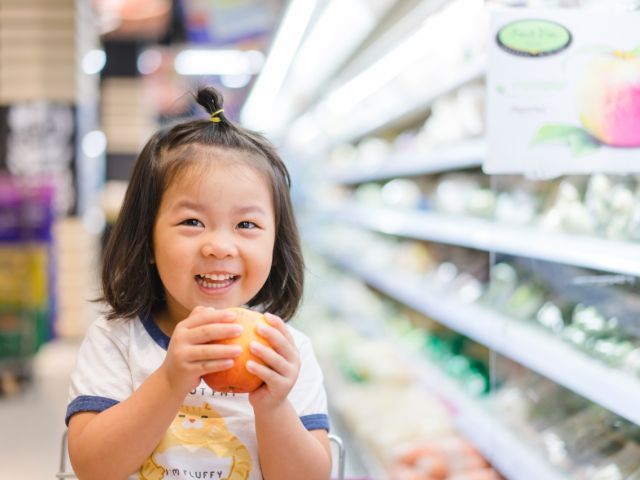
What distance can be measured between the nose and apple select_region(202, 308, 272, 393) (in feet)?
0.46

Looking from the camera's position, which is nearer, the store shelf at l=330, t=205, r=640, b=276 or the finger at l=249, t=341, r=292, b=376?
the finger at l=249, t=341, r=292, b=376

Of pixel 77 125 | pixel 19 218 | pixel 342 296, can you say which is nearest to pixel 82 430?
pixel 19 218

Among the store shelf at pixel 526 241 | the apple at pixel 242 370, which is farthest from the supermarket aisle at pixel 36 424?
the apple at pixel 242 370

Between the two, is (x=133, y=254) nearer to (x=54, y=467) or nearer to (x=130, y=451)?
(x=130, y=451)

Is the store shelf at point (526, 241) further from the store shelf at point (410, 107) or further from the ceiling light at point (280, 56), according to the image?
the ceiling light at point (280, 56)

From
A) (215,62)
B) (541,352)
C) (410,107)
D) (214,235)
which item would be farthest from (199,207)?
(215,62)

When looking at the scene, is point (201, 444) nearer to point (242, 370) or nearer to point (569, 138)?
point (242, 370)

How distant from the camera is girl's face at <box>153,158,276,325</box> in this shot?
4.67 ft

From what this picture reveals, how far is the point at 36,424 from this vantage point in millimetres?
5090

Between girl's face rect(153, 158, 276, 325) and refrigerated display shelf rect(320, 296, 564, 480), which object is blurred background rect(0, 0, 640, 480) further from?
girl's face rect(153, 158, 276, 325)

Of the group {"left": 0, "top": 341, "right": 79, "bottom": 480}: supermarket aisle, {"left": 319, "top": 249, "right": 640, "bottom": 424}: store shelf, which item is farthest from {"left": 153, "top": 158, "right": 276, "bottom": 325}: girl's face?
{"left": 0, "top": 341, "right": 79, "bottom": 480}: supermarket aisle

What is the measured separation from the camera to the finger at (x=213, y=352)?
124 centimetres

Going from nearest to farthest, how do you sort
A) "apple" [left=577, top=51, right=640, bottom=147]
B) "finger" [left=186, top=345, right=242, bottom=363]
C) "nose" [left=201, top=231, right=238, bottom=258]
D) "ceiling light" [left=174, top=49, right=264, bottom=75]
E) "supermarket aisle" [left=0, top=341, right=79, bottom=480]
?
1. "finger" [left=186, top=345, right=242, bottom=363]
2. "nose" [left=201, top=231, right=238, bottom=258]
3. "apple" [left=577, top=51, right=640, bottom=147]
4. "supermarket aisle" [left=0, top=341, right=79, bottom=480]
5. "ceiling light" [left=174, top=49, right=264, bottom=75]

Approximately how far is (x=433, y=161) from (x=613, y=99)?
2.23 meters
